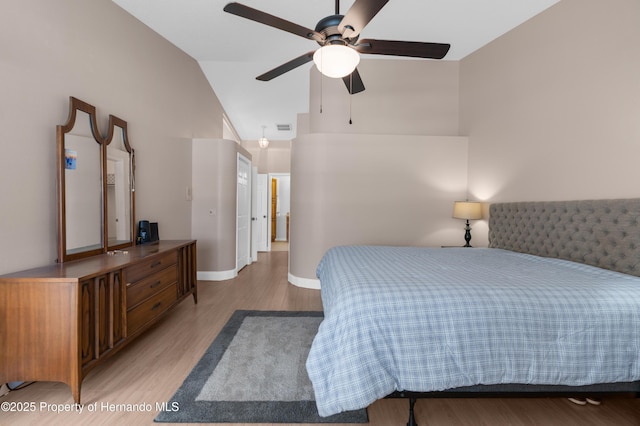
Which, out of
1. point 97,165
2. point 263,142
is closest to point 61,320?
point 97,165

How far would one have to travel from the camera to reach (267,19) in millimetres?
2041

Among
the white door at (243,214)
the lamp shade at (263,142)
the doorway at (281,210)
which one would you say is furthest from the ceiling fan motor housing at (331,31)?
the doorway at (281,210)

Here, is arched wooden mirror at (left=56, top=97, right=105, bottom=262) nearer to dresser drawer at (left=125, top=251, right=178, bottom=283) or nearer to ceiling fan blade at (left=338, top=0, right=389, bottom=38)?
dresser drawer at (left=125, top=251, right=178, bottom=283)

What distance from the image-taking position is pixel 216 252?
4.80 metres

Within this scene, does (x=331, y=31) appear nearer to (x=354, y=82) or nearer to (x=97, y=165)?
(x=354, y=82)

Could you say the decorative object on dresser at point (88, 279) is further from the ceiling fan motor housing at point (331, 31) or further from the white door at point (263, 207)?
the white door at point (263, 207)

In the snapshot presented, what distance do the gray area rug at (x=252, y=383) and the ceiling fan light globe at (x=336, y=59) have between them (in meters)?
2.19

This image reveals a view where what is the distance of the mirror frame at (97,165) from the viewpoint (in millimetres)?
2234

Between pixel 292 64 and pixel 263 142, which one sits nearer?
pixel 292 64

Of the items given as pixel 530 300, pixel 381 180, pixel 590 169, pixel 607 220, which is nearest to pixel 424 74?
pixel 381 180

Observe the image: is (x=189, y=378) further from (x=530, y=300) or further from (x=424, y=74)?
(x=424, y=74)

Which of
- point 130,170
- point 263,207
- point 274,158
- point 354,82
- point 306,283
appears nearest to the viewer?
point 354,82

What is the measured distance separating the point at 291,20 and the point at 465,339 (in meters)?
3.39

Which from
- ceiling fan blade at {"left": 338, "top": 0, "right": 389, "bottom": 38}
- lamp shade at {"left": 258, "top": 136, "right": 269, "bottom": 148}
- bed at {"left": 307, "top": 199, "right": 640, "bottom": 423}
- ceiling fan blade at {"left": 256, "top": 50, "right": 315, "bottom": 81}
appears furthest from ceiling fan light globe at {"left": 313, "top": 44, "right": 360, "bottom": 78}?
lamp shade at {"left": 258, "top": 136, "right": 269, "bottom": 148}
